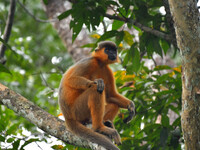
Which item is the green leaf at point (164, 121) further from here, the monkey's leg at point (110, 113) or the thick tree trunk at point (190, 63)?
the thick tree trunk at point (190, 63)

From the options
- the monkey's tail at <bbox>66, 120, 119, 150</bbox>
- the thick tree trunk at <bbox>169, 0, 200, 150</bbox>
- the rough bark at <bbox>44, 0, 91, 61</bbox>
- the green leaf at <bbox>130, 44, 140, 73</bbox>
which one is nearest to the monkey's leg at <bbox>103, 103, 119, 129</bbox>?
the monkey's tail at <bbox>66, 120, 119, 150</bbox>

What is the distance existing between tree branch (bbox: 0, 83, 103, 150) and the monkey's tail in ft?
0.39

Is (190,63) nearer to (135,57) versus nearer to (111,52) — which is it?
(135,57)

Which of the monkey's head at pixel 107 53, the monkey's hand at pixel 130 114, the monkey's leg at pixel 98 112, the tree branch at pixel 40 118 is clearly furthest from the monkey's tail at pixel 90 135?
the monkey's head at pixel 107 53

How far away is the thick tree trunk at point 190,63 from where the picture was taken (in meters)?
3.22

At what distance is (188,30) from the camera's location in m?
3.29

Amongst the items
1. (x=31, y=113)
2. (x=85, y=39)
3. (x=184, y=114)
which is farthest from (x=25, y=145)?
(x=85, y=39)

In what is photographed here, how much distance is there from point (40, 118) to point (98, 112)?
0.97m

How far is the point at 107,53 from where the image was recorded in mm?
6102

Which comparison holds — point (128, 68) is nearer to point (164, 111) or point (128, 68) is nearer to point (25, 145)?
point (164, 111)

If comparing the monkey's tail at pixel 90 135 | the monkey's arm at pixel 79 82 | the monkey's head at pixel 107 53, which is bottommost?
the monkey's tail at pixel 90 135

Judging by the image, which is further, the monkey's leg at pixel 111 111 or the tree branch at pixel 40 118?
the monkey's leg at pixel 111 111

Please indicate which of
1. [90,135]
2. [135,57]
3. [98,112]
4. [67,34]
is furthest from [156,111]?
[67,34]

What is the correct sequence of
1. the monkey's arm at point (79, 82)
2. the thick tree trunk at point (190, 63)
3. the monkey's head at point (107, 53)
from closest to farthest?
the thick tree trunk at point (190, 63), the monkey's arm at point (79, 82), the monkey's head at point (107, 53)
